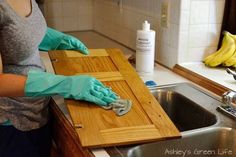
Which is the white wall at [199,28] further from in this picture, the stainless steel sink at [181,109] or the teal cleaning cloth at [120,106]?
the teal cleaning cloth at [120,106]

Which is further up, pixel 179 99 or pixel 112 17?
pixel 112 17

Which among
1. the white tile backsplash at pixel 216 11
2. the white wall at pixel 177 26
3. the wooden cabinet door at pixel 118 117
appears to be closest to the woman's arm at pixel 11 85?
Answer: the wooden cabinet door at pixel 118 117

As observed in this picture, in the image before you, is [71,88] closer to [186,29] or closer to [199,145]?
[199,145]

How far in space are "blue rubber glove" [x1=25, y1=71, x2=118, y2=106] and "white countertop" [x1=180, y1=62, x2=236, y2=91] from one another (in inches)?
18.9

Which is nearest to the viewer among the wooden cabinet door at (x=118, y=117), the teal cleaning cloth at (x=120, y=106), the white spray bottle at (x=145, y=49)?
the wooden cabinet door at (x=118, y=117)

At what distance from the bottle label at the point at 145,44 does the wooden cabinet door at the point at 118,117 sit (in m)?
0.18

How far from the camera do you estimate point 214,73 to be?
1.40m

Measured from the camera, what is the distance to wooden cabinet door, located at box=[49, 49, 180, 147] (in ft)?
2.90

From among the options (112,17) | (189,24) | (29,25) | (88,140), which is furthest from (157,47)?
(88,140)

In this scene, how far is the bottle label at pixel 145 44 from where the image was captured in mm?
1460

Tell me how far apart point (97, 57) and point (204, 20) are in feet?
1.60

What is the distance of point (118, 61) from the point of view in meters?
1.37

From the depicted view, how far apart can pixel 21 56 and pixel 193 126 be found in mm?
650

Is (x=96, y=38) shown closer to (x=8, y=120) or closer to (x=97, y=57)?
(x=97, y=57)
